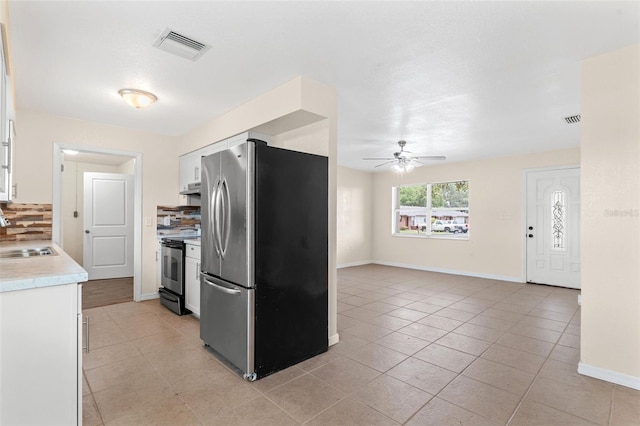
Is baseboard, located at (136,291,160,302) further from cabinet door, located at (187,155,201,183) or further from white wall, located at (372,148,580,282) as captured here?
white wall, located at (372,148,580,282)

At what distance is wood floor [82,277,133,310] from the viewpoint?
454 cm

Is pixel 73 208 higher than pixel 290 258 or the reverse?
higher

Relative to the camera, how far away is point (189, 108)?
3.68 metres

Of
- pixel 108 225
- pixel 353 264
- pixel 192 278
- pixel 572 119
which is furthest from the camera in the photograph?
pixel 353 264

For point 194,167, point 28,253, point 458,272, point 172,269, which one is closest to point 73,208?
point 194,167

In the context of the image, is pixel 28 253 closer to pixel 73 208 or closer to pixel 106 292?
pixel 106 292

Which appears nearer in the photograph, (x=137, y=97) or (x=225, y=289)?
(x=225, y=289)

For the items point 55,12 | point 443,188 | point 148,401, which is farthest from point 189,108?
point 443,188

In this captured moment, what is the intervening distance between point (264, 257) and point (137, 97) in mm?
2114

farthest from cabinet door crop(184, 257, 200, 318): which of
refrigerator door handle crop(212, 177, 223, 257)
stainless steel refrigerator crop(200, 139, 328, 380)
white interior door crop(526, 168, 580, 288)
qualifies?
white interior door crop(526, 168, 580, 288)

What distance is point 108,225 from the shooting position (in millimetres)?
6324

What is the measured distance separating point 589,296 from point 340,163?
17.5ft

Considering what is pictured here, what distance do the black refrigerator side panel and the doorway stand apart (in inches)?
119

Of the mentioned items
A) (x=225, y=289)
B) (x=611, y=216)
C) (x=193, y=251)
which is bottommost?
(x=225, y=289)
